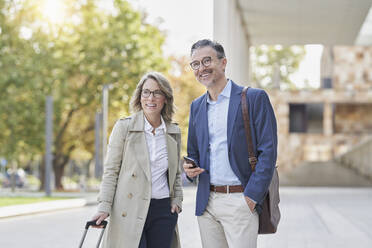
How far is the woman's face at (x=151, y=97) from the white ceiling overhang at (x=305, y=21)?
15995 mm

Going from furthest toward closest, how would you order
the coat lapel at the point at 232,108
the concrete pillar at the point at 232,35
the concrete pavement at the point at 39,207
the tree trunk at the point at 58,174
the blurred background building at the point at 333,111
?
the tree trunk at the point at 58,174, the blurred background building at the point at 333,111, the concrete pavement at the point at 39,207, the concrete pillar at the point at 232,35, the coat lapel at the point at 232,108

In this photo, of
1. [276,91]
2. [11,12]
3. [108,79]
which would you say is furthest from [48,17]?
[276,91]

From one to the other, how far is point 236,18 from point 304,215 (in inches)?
262

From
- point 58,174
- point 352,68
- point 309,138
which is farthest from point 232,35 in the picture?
point 352,68

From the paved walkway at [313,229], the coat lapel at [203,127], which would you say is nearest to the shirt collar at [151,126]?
the coat lapel at [203,127]

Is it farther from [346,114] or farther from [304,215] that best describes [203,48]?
[346,114]

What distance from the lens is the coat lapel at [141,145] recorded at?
4.85 meters

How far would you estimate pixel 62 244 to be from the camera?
429 inches

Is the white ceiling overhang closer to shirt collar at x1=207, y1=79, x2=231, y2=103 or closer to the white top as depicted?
the white top

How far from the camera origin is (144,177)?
484 cm

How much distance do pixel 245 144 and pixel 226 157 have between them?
5.7 inches

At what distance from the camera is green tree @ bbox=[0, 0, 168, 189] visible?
108 feet

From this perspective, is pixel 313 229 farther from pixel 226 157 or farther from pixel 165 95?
pixel 226 157

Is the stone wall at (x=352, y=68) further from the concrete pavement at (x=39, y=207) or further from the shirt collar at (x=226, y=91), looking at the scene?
the shirt collar at (x=226, y=91)
